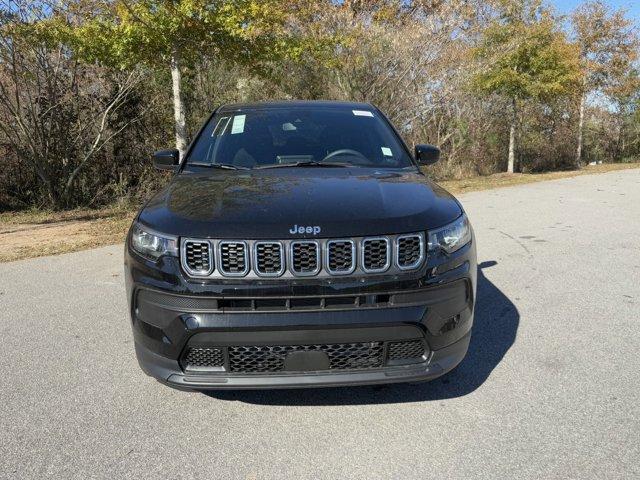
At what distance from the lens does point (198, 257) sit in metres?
2.58

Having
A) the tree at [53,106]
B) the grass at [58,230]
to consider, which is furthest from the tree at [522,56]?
the grass at [58,230]

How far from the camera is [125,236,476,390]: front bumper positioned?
2516 millimetres

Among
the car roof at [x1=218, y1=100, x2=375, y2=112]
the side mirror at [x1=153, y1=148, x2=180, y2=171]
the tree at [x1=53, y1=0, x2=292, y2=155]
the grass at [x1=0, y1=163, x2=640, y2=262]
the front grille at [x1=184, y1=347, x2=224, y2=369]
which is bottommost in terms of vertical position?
the grass at [x1=0, y1=163, x2=640, y2=262]

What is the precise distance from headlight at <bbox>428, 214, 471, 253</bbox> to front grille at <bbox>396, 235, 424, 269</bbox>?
7 centimetres

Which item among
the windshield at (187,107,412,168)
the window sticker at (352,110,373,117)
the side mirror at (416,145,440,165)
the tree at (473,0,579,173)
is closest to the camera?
the windshield at (187,107,412,168)

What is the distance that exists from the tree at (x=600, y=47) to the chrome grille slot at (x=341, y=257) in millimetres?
28450

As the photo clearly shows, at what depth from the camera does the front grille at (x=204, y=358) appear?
8.49 feet

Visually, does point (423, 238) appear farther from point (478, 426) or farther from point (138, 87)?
point (138, 87)

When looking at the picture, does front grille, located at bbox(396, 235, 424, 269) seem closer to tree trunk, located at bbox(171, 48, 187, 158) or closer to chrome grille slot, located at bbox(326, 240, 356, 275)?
chrome grille slot, located at bbox(326, 240, 356, 275)

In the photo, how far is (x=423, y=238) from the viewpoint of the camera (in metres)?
2.67

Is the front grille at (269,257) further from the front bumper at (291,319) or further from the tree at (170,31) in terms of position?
the tree at (170,31)

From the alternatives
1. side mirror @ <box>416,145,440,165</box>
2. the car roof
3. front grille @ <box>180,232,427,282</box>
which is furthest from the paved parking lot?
the car roof

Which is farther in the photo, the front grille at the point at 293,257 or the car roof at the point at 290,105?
the car roof at the point at 290,105

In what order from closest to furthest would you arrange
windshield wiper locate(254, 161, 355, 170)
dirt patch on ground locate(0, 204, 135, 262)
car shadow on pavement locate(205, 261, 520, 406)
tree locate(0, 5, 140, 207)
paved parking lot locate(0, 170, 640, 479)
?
1. paved parking lot locate(0, 170, 640, 479)
2. car shadow on pavement locate(205, 261, 520, 406)
3. windshield wiper locate(254, 161, 355, 170)
4. dirt patch on ground locate(0, 204, 135, 262)
5. tree locate(0, 5, 140, 207)
